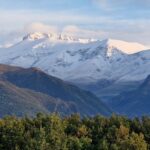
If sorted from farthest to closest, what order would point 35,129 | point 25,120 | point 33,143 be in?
point 25,120
point 35,129
point 33,143

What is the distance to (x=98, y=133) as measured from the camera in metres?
143

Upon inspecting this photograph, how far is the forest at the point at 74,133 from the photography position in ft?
421

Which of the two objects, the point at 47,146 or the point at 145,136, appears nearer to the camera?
the point at 47,146

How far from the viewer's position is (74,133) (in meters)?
144

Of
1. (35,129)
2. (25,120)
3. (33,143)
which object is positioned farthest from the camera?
(25,120)

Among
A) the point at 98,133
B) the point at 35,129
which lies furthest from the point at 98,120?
the point at 35,129

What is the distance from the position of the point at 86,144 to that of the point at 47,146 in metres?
7.80

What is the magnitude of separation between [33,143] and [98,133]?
2039 cm

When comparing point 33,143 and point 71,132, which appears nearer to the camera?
point 33,143

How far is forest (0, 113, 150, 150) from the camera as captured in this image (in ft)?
421

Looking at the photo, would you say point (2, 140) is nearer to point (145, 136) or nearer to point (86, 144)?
point (86, 144)

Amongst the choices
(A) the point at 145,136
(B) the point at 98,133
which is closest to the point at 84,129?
(B) the point at 98,133

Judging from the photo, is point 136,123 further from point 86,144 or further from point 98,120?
point 86,144

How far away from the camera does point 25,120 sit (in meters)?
148
